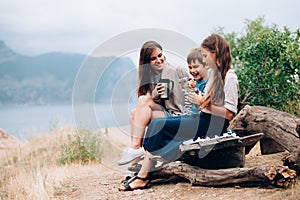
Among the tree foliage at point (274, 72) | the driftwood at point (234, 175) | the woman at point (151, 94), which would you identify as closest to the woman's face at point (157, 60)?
the woman at point (151, 94)

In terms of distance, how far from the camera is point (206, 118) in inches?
141

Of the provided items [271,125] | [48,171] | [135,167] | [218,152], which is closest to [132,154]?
[135,167]

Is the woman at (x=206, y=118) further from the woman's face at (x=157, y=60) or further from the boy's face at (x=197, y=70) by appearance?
the woman's face at (x=157, y=60)

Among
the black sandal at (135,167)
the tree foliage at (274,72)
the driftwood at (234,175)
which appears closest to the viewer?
the driftwood at (234,175)

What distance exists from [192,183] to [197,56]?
3.72 feet

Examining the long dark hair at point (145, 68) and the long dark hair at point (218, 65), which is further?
the long dark hair at point (145, 68)

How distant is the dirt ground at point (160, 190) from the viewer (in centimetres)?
336

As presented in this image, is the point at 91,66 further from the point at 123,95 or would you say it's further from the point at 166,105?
the point at 166,105

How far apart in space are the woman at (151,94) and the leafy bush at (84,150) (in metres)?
2.20

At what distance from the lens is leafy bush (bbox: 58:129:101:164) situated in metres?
6.17

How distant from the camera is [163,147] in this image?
3736mm

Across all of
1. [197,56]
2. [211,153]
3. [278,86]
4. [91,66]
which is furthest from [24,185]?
[278,86]

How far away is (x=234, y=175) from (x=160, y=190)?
70 centimetres

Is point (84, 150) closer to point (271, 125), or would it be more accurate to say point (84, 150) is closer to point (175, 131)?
point (175, 131)
